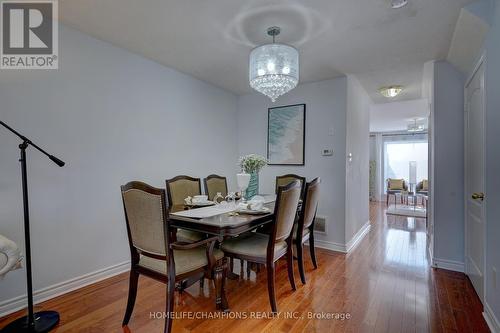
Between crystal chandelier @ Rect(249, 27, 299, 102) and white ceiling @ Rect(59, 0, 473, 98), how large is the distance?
0.19 m

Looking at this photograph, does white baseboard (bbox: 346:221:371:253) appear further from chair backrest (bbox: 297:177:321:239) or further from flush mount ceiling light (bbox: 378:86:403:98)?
flush mount ceiling light (bbox: 378:86:403:98)

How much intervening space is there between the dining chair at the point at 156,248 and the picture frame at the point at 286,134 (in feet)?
7.76

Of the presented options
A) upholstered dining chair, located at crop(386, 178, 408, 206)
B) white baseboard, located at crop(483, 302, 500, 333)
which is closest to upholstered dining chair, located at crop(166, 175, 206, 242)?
white baseboard, located at crop(483, 302, 500, 333)

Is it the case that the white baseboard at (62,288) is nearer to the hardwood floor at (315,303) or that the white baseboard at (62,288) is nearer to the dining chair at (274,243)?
the hardwood floor at (315,303)

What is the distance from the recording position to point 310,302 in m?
2.16

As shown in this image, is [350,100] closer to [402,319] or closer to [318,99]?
[318,99]

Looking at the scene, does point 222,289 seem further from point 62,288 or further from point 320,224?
point 320,224

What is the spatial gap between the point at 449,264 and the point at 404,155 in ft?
22.1

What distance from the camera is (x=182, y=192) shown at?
289 centimetres

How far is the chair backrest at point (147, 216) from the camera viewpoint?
158cm

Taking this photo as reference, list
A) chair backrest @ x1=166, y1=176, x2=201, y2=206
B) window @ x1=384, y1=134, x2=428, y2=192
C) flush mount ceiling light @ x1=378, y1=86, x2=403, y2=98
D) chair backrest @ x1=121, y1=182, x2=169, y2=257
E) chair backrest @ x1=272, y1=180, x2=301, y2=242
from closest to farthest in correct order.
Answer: chair backrest @ x1=121, y1=182, x2=169, y2=257 < chair backrest @ x1=272, y1=180, x2=301, y2=242 < chair backrest @ x1=166, y1=176, x2=201, y2=206 < flush mount ceiling light @ x1=378, y1=86, x2=403, y2=98 < window @ x1=384, y1=134, x2=428, y2=192

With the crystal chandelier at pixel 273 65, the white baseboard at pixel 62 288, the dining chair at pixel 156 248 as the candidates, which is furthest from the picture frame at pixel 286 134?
the white baseboard at pixel 62 288

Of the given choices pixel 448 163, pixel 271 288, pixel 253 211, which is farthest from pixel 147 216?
pixel 448 163

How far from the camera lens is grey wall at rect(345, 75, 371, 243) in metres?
3.56
